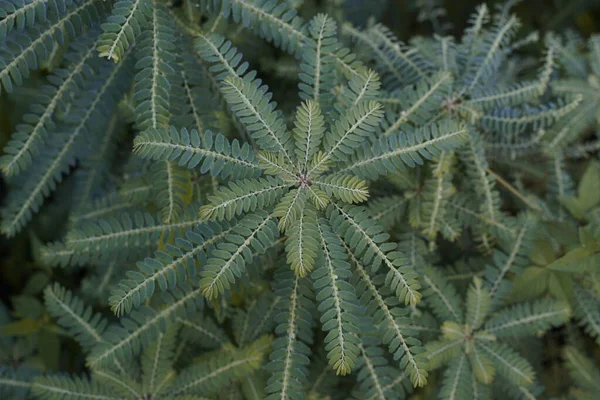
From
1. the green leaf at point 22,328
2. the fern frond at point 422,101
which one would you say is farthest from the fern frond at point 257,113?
the green leaf at point 22,328

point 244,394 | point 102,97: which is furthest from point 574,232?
point 102,97

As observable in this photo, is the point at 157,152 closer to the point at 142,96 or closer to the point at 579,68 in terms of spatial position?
the point at 142,96

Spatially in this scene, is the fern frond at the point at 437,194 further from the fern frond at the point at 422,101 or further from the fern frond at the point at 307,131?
the fern frond at the point at 307,131

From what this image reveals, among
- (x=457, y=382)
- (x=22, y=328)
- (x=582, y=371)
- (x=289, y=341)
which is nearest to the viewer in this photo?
(x=289, y=341)

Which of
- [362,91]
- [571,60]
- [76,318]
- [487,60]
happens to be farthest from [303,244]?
[571,60]

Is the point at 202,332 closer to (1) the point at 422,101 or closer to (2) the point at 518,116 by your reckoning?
(1) the point at 422,101

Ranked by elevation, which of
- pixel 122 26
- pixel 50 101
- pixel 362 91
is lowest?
pixel 50 101

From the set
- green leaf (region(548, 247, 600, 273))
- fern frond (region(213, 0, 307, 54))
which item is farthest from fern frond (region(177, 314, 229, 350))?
green leaf (region(548, 247, 600, 273))

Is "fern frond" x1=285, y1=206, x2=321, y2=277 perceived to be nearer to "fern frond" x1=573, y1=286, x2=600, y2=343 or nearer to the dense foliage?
the dense foliage
